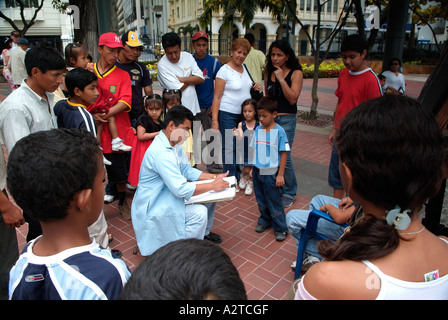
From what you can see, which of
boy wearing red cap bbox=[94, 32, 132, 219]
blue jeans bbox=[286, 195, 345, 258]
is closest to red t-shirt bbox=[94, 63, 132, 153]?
boy wearing red cap bbox=[94, 32, 132, 219]

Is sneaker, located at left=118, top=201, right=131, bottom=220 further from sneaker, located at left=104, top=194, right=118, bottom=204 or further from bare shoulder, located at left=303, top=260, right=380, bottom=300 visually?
bare shoulder, located at left=303, top=260, right=380, bottom=300

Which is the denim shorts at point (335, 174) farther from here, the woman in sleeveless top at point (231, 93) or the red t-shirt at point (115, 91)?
the red t-shirt at point (115, 91)

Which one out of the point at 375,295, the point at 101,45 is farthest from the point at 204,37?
the point at 375,295

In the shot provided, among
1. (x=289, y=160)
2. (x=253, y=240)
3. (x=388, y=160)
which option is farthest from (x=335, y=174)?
(x=388, y=160)

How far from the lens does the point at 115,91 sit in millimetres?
3678

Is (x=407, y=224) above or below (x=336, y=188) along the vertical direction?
above

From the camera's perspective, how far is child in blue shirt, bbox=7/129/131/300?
1.12m

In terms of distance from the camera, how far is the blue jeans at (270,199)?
10.8 ft

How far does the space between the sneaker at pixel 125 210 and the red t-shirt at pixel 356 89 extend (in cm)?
258

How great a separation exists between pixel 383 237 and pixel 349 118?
390mm

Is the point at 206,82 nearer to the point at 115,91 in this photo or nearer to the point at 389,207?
the point at 115,91

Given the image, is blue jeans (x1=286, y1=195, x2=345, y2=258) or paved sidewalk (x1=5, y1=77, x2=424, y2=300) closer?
blue jeans (x1=286, y1=195, x2=345, y2=258)

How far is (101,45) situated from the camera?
3.64 meters
